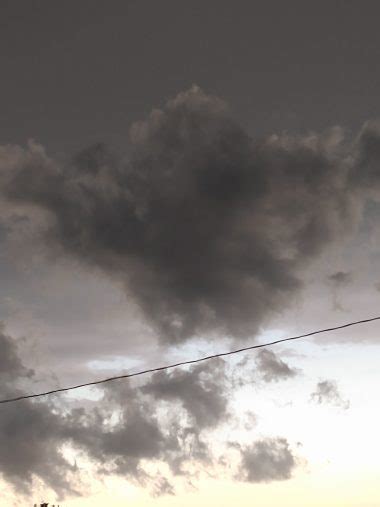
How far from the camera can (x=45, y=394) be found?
2633cm

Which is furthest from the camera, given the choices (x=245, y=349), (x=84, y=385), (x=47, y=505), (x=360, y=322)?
Result: (x=47, y=505)

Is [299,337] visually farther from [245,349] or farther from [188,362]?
[188,362]

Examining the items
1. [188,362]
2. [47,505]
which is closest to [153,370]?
[188,362]

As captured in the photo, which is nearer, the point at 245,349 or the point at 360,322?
the point at 360,322

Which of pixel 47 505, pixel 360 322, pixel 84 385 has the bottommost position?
pixel 360 322

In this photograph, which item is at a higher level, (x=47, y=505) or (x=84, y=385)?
(x=47, y=505)

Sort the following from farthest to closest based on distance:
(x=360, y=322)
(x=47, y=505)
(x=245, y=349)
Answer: (x=47, y=505)
(x=245, y=349)
(x=360, y=322)

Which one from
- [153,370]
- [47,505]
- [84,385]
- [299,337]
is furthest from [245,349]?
[47,505]

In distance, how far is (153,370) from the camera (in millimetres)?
24688

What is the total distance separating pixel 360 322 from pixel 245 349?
13.3ft

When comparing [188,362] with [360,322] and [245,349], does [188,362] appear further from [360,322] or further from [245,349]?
[360,322]

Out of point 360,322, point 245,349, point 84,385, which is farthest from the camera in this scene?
point 84,385

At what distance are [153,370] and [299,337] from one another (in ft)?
17.5

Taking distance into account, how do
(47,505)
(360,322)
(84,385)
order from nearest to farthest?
(360,322) < (84,385) < (47,505)
